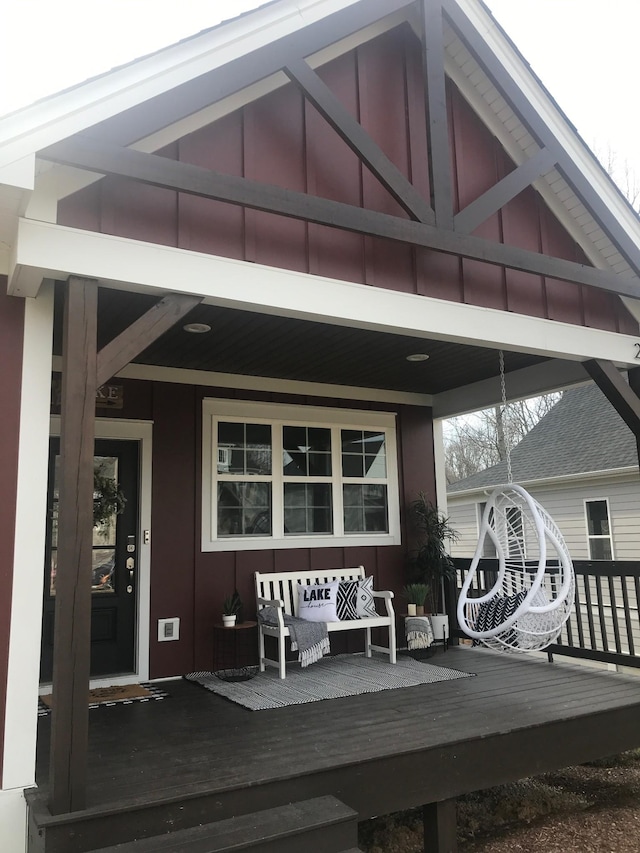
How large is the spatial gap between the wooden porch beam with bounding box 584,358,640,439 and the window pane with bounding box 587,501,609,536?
6049mm

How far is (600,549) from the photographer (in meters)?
10.6

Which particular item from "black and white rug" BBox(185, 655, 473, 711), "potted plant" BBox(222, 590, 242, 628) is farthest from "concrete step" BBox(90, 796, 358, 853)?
"potted plant" BBox(222, 590, 242, 628)

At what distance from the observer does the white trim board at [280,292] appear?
3.11 metres

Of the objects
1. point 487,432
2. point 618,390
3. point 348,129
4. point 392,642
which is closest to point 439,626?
point 392,642

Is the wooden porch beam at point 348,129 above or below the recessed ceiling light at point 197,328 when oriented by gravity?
above

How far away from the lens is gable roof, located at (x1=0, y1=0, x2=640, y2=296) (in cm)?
291

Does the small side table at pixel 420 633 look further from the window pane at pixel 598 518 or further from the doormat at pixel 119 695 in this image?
the window pane at pixel 598 518

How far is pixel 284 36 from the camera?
3484 mm

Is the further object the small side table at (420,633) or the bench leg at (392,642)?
the small side table at (420,633)

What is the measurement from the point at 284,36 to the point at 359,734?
11.9 ft

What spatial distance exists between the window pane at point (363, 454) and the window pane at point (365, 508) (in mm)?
136

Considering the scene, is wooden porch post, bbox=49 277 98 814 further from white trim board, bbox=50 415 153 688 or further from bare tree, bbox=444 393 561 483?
bare tree, bbox=444 393 561 483

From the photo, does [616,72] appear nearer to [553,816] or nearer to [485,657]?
[485,657]

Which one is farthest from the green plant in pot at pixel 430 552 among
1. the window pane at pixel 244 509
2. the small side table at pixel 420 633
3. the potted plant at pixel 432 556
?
the window pane at pixel 244 509
